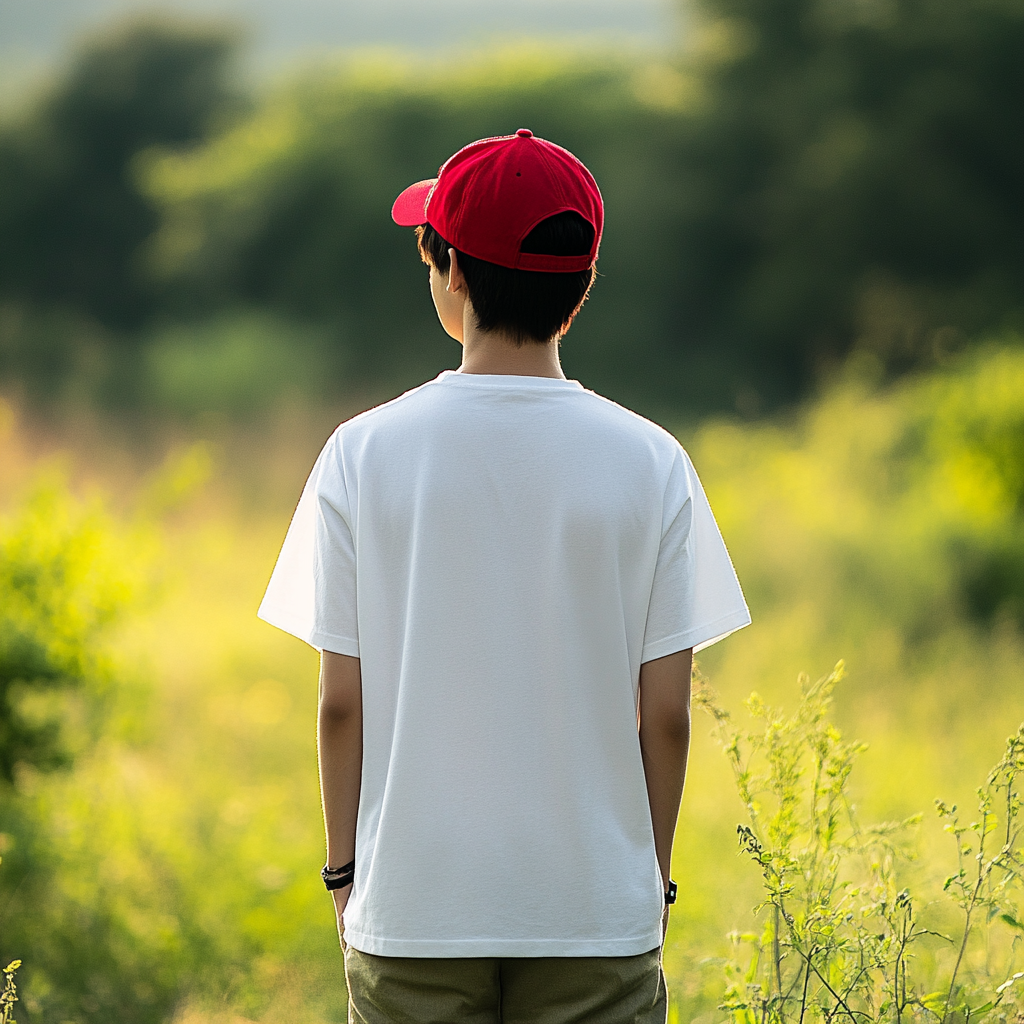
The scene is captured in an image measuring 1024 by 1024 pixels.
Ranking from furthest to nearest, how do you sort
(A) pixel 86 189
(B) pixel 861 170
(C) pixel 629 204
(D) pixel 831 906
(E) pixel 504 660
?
(A) pixel 86 189
(C) pixel 629 204
(B) pixel 861 170
(D) pixel 831 906
(E) pixel 504 660

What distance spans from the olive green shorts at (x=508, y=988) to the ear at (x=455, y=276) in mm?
749

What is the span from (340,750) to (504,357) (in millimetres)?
499

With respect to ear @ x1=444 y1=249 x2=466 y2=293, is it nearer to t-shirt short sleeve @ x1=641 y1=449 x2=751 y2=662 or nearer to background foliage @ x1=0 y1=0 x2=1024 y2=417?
t-shirt short sleeve @ x1=641 y1=449 x2=751 y2=662

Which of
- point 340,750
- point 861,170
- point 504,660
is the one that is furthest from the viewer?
point 861,170

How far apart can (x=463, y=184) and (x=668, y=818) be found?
78cm

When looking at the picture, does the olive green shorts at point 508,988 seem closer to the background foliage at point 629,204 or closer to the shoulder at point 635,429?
the shoulder at point 635,429

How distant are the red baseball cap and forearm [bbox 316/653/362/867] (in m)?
0.50

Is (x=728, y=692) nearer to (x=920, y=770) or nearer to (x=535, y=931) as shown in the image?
(x=920, y=770)

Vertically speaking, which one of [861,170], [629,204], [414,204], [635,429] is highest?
[861,170]

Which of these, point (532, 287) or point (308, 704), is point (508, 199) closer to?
point (532, 287)

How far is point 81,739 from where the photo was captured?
11.9ft

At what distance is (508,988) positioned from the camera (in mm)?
1297

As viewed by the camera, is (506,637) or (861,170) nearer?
(506,637)

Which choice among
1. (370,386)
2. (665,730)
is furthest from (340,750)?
(370,386)
